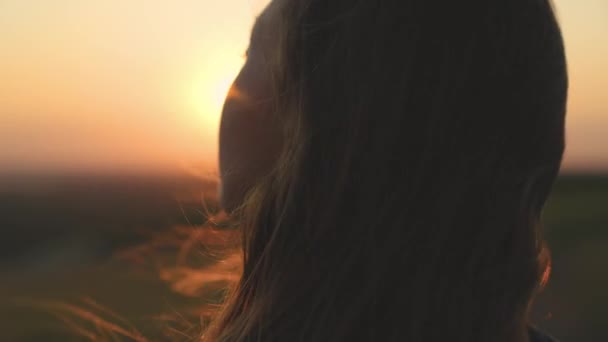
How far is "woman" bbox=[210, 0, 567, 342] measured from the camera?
4.17 feet

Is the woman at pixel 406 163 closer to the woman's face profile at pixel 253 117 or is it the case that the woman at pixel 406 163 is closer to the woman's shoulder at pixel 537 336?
the woman's face profile at pixel 253 117

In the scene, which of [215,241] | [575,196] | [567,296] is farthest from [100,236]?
[575,196]

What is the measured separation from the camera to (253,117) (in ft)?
4.78

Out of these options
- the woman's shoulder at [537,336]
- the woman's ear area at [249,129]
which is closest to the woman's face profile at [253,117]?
the woman's ear area at [249,129]

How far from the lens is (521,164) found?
1363 mm

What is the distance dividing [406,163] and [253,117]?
1.34 feet

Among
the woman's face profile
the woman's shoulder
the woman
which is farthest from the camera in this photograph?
the woman's shoulder

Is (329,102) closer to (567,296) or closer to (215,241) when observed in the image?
(215,241)

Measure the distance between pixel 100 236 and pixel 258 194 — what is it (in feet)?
17.4

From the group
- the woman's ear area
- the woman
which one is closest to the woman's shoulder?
the woman

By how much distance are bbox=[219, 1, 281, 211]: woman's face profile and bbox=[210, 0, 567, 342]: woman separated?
0.19 ft

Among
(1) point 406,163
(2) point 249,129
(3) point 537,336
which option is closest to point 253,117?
(2) point 249,129

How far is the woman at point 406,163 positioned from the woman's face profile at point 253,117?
2.3 inches

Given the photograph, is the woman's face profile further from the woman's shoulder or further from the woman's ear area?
the woman's shoulder
